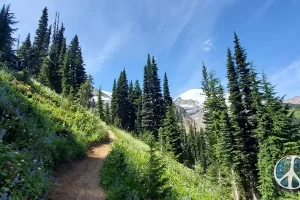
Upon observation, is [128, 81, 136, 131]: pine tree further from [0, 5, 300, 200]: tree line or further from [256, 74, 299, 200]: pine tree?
[256, 74, 299, 200]: pine tree

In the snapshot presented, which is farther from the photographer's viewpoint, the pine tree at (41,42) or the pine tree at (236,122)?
the pine tree at (41,42)

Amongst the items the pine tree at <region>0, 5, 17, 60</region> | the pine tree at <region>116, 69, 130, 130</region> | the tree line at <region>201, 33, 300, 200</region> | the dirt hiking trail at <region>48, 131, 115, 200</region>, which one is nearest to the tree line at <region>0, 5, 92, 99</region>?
the pine tree at <region>0, 5, 17, 60</region>

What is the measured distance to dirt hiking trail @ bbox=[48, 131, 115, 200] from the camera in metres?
8.41

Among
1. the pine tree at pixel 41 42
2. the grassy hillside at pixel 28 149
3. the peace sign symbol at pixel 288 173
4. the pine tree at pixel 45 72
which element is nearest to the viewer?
the grassy hillside at pixel 28 149

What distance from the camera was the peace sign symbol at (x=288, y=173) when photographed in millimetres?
7547

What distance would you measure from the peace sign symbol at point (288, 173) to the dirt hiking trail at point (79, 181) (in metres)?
5.65

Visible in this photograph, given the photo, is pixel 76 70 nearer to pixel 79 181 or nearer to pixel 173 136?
pixel 173 136

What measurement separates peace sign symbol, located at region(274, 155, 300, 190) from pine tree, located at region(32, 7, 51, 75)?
225ft

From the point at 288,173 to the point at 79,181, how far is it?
7.32 m

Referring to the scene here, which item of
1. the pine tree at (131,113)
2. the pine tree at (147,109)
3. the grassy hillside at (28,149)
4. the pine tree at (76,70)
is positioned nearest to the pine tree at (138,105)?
the pine tree at (131,113)

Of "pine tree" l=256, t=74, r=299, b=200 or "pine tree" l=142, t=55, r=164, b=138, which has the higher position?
"pine tree" l=142, t=55, r=164, b=138

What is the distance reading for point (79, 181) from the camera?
32.7 ft

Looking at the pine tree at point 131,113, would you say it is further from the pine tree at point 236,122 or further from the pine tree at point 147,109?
the pine tree at point 236,122

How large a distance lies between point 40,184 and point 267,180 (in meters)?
29.6
